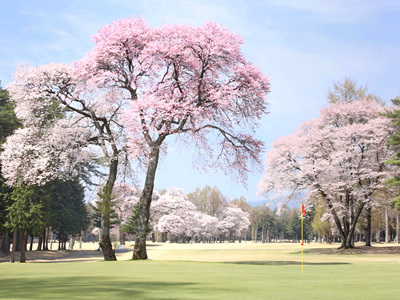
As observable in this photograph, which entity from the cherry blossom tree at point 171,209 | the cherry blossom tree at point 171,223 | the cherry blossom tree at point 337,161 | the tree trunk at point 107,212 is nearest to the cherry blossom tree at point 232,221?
the cherry blossom tree at point 171,209

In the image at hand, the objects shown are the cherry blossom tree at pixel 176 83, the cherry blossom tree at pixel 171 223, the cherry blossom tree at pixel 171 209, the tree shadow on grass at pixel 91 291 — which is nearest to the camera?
the tree shadow on grass at pixel 91 291

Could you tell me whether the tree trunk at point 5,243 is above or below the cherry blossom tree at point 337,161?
below

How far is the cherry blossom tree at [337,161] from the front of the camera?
4950cm

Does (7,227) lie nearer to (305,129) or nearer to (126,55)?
(126,55)

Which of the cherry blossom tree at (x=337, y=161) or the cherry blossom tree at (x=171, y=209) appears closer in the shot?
the cherry blossom tree at (x=337, y=161)

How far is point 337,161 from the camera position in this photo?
4928 cm

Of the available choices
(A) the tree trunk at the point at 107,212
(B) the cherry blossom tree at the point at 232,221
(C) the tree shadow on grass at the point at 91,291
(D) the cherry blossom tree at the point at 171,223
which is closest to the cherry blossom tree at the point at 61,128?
(A) the tree trunk at the point at 107,212

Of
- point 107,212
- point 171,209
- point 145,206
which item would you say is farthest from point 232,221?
point 145,206

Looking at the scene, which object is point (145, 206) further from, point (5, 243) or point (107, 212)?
point (5, 243)

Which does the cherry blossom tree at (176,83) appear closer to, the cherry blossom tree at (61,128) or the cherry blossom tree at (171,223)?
the cherry blossom tree at (61,128)

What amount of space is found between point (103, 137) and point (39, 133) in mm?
4973

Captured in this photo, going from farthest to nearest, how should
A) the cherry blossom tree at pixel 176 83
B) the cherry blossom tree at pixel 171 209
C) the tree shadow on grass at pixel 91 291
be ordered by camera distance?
1. the cherry blossom tree at pixel 171 209
2. the cherry blossom tree at pixel 176 83
3. the tree shadow on grass at pixel 91 291

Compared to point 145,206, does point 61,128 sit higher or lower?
higher

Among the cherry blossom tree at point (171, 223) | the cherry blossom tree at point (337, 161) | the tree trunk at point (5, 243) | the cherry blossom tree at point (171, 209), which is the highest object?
the cherry blossom tree at point (337, 161)
